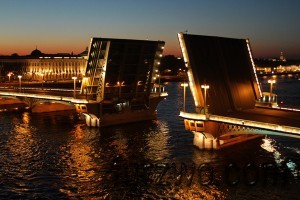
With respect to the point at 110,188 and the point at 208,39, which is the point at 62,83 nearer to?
the point at 208,39

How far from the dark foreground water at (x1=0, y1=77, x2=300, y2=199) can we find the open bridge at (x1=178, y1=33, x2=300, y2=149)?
5.97 feet

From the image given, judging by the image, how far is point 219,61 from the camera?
3609 cm

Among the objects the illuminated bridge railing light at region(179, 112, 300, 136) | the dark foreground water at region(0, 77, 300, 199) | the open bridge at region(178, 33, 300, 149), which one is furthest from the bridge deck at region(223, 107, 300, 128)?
the dark foreground water at region(0, 77, 300, 199)

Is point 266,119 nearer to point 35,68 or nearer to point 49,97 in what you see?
point 49,97

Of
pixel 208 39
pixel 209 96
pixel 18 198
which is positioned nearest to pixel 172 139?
pixel 209 96

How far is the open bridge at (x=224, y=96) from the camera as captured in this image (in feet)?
105

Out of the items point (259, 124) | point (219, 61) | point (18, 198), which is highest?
point (219, 61)

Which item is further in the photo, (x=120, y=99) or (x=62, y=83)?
(x=62, y=83)

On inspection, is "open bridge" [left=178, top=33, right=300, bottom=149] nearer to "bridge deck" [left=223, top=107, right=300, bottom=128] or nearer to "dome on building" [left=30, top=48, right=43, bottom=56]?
"bridge deck" [left=223, top=107, right=300, bottom=128]

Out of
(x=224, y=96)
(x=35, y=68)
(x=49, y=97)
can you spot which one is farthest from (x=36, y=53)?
(x=224, y=96)

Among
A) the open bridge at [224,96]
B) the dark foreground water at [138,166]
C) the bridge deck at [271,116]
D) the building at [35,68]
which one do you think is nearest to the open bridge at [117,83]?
the dark foreground water at [138,166]

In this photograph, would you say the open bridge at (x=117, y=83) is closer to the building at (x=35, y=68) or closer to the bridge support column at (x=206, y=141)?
the bridge support column at (x=206, y=141)

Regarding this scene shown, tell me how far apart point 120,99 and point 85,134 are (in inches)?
318

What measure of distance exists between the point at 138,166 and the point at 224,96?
1015 cm
